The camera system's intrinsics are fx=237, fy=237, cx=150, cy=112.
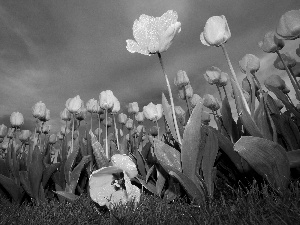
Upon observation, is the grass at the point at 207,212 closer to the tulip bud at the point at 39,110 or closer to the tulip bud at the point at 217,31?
the tulip bud at the point at 217,31

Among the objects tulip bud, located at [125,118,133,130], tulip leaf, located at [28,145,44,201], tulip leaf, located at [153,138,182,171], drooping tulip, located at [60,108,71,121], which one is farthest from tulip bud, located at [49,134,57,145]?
tulip leaf, located at [153,138,182,171]

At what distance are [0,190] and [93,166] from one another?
4.13 ft

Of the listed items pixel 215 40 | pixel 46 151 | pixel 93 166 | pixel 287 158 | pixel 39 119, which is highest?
pixel 39 119

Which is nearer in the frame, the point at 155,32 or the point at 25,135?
the point at 155,32

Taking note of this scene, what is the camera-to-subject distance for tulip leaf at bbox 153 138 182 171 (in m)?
2.08

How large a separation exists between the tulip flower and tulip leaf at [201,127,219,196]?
617 millimetres

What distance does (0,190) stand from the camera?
3.22 meters

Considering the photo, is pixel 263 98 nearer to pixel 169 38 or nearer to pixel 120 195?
pixel 169 38

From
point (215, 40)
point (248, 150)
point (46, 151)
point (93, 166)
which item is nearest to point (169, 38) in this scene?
point (215, 40)

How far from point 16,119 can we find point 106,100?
12.1 ft

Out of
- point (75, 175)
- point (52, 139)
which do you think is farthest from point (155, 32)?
point (52, 139)

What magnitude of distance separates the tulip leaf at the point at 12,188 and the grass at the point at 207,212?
0.83 m

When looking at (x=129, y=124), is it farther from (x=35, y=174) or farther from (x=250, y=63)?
(x=250, y=63)

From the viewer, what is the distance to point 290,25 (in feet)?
7.86
